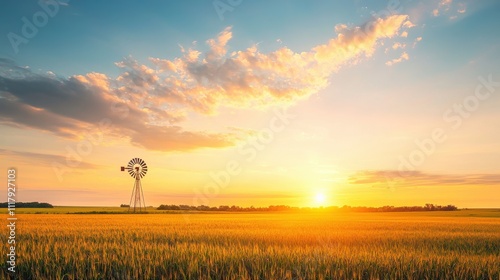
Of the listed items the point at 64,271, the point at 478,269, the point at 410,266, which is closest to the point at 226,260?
the point at 64,271

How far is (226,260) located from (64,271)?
364cm

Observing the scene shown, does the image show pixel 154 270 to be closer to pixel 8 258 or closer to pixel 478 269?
pixel 8 258

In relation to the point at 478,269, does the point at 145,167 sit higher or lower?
higher

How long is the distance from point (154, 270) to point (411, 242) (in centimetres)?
1361

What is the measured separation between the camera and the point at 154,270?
710 centimetres

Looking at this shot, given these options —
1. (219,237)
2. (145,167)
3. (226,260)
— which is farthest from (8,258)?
(145,167)

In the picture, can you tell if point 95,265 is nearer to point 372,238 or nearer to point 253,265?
point 253,265

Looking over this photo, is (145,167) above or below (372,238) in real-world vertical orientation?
above

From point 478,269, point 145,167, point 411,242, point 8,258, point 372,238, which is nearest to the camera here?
point 478,269

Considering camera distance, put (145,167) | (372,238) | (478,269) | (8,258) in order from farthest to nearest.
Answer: (145,167) → (372,238) → (8,258) → (478,269)

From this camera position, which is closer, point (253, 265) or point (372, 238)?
point (253, 265)

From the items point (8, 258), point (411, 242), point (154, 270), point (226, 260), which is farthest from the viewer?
point (411, 242)

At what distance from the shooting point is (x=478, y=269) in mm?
7586

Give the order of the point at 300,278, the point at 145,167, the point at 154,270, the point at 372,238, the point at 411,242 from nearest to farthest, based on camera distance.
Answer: the point at 300,278, the point at 154,270, the point at 411,242, the point at 372,238, the point at 145,167
